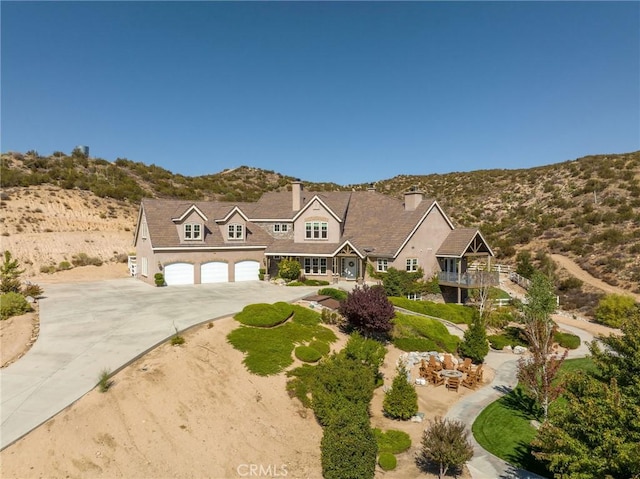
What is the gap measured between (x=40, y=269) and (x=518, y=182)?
283ft

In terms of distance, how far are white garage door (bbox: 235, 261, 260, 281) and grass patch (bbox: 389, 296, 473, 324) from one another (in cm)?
1540

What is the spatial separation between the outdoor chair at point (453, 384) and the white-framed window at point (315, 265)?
64.8 feet

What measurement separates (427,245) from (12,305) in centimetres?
3142

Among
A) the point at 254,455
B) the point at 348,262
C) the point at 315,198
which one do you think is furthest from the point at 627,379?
the point at 315,198

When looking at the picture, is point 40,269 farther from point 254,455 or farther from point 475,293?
point 475,293

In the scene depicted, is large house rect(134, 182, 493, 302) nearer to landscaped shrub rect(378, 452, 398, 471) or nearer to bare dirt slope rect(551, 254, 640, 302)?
bare dirt slope rect(551, 254, 640, 302)

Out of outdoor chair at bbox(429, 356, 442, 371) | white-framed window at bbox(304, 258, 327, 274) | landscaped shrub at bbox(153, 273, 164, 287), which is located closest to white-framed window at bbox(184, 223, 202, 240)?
landscaped shrub at bbox(153, 273, 164, 287)

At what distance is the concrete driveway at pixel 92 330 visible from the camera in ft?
46.6

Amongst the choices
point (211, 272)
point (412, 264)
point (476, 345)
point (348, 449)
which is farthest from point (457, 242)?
point (348, 449)

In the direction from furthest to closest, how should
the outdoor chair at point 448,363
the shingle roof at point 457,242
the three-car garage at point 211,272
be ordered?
the three-car garage at point 211,272 → the shingle roof at point 457,242 → the outdoor chair at point 448,363

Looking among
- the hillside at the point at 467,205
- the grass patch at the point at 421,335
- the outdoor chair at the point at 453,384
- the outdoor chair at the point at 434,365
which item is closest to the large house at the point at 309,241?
the grass patch at the point at 421,335

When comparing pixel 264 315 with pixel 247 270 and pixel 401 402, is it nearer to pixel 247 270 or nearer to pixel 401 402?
pixel 401 402

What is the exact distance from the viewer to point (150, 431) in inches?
531

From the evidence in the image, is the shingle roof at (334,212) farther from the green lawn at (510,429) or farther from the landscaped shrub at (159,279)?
the green lawn at (510,429)
